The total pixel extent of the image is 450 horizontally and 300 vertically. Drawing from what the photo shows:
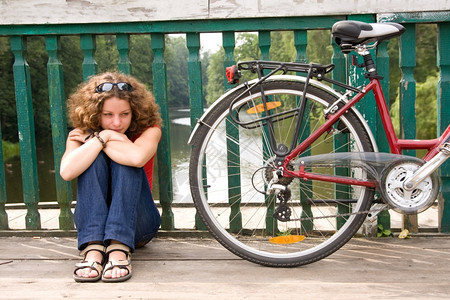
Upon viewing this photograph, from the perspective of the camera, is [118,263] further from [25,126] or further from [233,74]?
[25,126]

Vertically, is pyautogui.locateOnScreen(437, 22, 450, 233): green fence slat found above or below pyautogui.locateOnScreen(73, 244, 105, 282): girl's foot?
above

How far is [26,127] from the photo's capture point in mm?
3096

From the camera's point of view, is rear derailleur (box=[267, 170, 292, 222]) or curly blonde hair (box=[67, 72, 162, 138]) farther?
curly blonde hair (box=[67, 72, 162, 138])

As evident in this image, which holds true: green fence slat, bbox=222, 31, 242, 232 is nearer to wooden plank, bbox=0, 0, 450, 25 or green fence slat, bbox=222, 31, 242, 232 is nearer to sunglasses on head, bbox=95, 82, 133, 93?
wooden plank, bbox=0, 0, 450, 25

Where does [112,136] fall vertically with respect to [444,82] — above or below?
below

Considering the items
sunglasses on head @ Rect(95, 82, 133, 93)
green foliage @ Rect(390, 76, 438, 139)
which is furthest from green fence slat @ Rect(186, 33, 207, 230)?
green foliage @ Rect(390, 76, 438, 139)

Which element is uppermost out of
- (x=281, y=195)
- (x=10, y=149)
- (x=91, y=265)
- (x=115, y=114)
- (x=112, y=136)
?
(x=115, y=114)

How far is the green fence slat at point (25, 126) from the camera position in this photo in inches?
121

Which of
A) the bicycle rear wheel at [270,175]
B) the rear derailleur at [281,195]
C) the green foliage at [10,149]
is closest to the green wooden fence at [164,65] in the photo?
the bicycle rear wheel at [270,175]

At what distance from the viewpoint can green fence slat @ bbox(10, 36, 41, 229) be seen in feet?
10.1

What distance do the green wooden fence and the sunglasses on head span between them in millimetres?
370

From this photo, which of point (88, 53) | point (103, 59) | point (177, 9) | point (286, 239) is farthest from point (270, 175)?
point (103, 59)

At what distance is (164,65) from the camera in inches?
119

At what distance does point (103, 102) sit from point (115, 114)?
80mm
